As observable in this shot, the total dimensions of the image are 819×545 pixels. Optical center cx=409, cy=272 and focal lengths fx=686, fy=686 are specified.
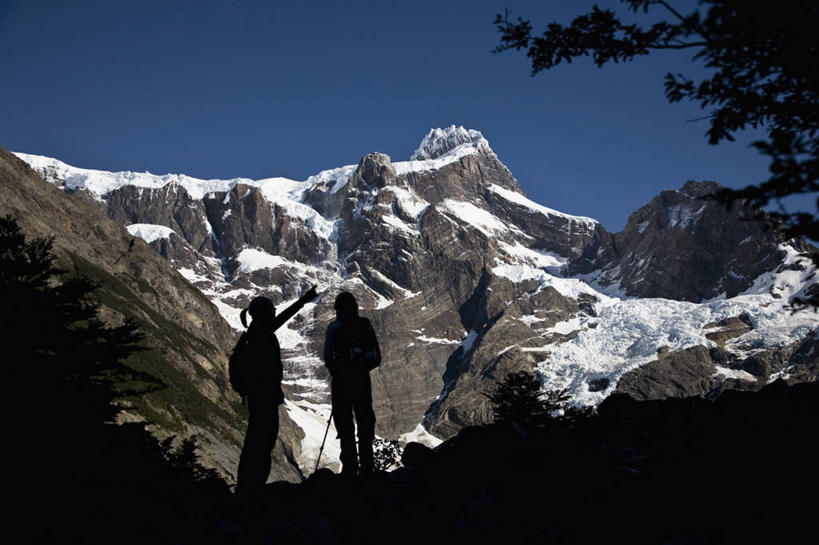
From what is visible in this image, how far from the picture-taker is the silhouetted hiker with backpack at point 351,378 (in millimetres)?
14281

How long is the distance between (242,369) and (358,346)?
244 cm

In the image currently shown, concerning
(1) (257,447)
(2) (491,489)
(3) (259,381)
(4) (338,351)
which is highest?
(4) (338,351)

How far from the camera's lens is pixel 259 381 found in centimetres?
1338

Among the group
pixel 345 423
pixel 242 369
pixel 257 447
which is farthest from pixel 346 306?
pixel 257 447

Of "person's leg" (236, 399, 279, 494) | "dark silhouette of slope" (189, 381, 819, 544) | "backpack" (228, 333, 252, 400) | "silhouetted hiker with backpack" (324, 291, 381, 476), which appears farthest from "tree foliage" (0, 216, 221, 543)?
"silhouetted hiker with backpack" (324, 291, 381, 476)

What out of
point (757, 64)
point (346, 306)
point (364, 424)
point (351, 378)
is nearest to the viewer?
point (757, 64)

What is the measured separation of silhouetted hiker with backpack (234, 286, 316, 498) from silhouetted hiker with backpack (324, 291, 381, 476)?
130cm

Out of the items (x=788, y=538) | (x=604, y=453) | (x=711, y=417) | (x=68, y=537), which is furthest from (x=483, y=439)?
(x=68, y=537)

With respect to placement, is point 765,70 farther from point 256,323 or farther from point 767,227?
point 256,323

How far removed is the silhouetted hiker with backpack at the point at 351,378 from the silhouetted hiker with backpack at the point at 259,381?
130 centimetres

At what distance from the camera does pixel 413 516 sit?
11.6m

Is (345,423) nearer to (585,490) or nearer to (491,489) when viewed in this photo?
(491,489)

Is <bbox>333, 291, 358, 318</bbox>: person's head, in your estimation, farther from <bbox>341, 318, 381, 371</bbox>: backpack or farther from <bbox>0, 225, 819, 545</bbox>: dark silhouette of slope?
<bbox>0, 225, 819, 545</bbox>: dark silhouette of slope

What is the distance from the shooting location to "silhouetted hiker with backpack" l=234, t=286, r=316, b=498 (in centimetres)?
1316
